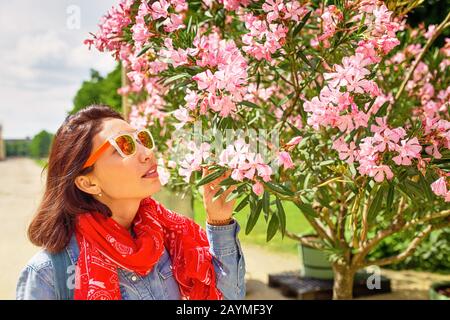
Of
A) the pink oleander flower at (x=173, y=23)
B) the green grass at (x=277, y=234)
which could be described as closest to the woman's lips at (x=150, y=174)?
the pink oleander flower at (x=173, y=23)

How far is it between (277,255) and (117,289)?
4.18 m

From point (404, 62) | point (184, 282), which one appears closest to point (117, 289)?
point (184, 282)

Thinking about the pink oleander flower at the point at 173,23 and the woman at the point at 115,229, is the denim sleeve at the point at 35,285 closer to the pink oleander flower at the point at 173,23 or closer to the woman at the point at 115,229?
the woman at the point at 115,229

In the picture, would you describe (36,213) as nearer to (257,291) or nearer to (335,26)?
(335,26)

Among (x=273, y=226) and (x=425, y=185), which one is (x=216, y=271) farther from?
(x=425, y=185)

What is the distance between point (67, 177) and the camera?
1.51 m

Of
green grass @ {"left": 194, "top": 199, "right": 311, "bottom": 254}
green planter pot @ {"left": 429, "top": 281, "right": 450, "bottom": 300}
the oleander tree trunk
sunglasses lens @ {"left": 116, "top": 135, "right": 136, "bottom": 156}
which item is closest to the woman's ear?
sunglasses lens @ {"left": 116, "top": 135, "right": 136, "bottom": 156}

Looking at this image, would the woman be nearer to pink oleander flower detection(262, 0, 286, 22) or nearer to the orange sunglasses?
the orange sunglasses

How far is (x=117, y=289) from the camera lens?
1443 millimetres

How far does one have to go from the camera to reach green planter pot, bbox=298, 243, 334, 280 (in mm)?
4199

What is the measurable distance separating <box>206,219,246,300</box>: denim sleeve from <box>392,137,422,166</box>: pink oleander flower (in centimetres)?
54

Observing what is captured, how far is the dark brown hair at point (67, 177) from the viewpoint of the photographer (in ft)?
4.90

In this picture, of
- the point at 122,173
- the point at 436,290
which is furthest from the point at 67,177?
the point at 436,290

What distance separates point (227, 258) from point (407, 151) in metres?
0.64
